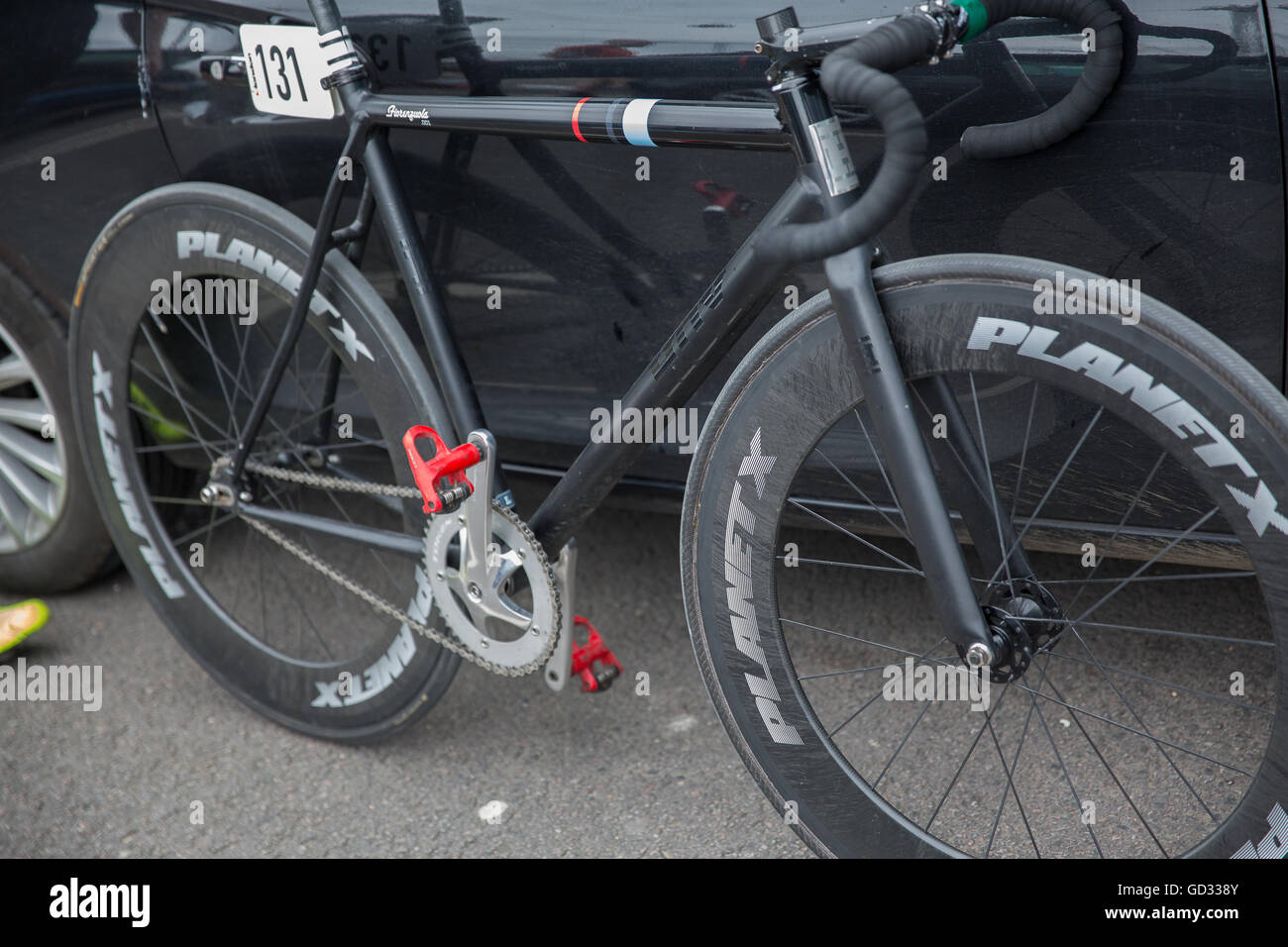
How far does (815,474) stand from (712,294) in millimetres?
527

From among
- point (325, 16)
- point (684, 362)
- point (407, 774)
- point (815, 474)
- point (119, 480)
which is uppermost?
point (325, 16)

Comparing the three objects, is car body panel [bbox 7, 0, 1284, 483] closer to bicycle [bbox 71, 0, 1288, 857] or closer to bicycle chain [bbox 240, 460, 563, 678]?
bicycle [bbox 71, 0, 1288, 857]

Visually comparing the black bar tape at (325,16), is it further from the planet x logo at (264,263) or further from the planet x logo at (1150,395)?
the planet x logo at (1150,395)

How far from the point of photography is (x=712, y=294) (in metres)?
1.84

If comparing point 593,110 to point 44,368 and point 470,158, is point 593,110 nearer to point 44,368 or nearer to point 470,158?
point 470,158

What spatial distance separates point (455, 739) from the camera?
256 cm

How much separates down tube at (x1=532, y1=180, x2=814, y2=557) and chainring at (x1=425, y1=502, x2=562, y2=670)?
6 cm

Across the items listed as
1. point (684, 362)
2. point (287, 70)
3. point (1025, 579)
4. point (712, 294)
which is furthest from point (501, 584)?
point (287, 70)

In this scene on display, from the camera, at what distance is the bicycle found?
1569mm

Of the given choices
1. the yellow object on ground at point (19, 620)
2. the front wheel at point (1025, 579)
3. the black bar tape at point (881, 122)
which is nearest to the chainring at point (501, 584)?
the front wheel at point (1025, 579)

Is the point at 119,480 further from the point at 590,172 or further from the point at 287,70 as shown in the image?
the point at 590,172
